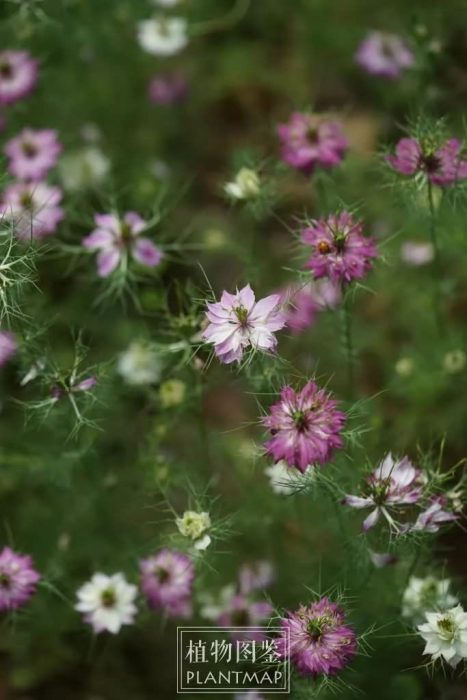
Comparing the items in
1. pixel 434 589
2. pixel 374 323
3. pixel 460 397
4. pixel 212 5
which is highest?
pixel 212 5

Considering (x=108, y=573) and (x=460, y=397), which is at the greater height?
(x=460, y=397)

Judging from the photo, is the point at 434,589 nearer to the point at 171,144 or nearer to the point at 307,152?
the point at 307,152

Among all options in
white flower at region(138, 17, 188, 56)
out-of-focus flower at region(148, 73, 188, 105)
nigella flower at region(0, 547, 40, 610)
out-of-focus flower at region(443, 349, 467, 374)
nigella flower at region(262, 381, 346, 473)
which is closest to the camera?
nigella flower at region(262, 381, 346, 473)

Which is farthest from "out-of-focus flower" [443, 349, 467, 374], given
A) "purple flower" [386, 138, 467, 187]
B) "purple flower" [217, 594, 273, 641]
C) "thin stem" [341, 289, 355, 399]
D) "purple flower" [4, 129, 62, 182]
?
"purple flower" [4, 129, 62, 182]

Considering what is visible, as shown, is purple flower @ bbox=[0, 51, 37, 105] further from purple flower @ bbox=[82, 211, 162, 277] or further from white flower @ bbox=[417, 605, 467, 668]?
white flower @ bbox=[417, 605, 467, 668]

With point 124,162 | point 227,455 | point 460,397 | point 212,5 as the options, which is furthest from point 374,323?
point 212,5

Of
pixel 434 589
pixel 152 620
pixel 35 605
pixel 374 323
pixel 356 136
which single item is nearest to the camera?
pixel 434 589
